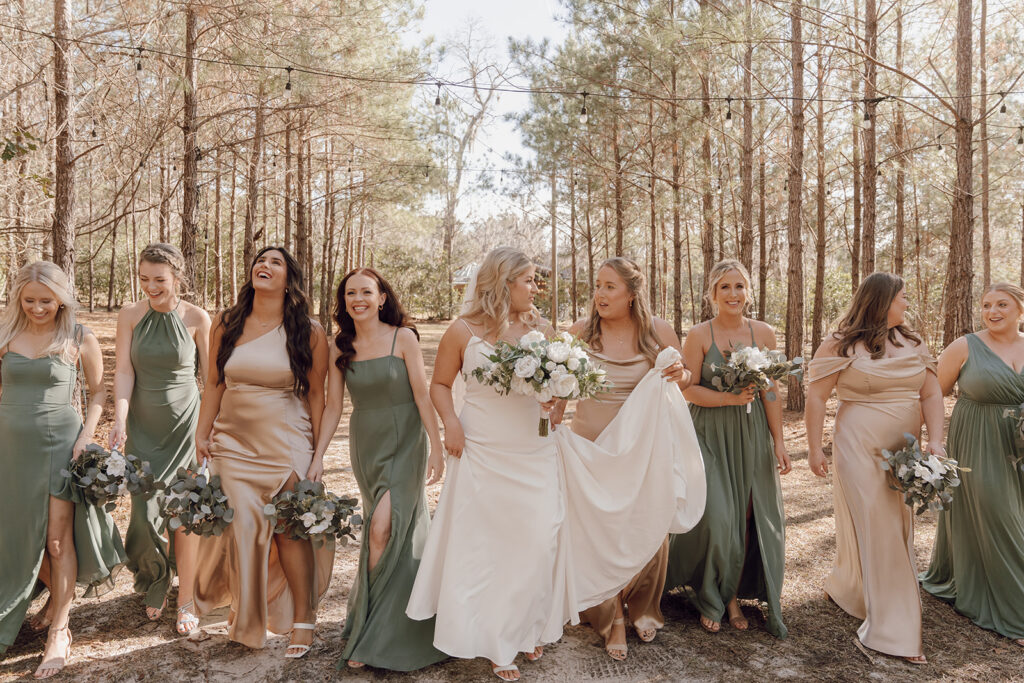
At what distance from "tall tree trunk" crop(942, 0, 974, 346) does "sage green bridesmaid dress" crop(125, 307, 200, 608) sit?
8558 millimetres

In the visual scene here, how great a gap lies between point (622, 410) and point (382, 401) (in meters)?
1.39

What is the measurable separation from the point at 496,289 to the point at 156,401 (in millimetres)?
2376

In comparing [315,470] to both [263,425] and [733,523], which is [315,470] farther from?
[733,523]

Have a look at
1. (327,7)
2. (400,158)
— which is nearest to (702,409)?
(327,7)

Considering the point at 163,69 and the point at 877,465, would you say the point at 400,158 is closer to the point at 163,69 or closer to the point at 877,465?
the point at 163,69

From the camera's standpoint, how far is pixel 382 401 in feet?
12.6

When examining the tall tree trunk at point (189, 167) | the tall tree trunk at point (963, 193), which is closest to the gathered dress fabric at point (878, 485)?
the tall tree trunk at point (963, 193)

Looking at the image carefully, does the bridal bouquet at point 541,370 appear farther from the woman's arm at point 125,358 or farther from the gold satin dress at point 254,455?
the woman's arm at point 125,358

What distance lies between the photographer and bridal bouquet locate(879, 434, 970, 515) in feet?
12.8

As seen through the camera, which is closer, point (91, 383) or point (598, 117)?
point (91, 383)

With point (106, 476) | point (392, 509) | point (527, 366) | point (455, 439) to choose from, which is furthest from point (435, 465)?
point (106, 476)

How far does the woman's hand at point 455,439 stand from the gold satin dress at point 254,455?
85 centimetres

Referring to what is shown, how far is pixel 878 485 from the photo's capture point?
4.16 m

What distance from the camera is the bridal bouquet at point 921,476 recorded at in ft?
12.8
